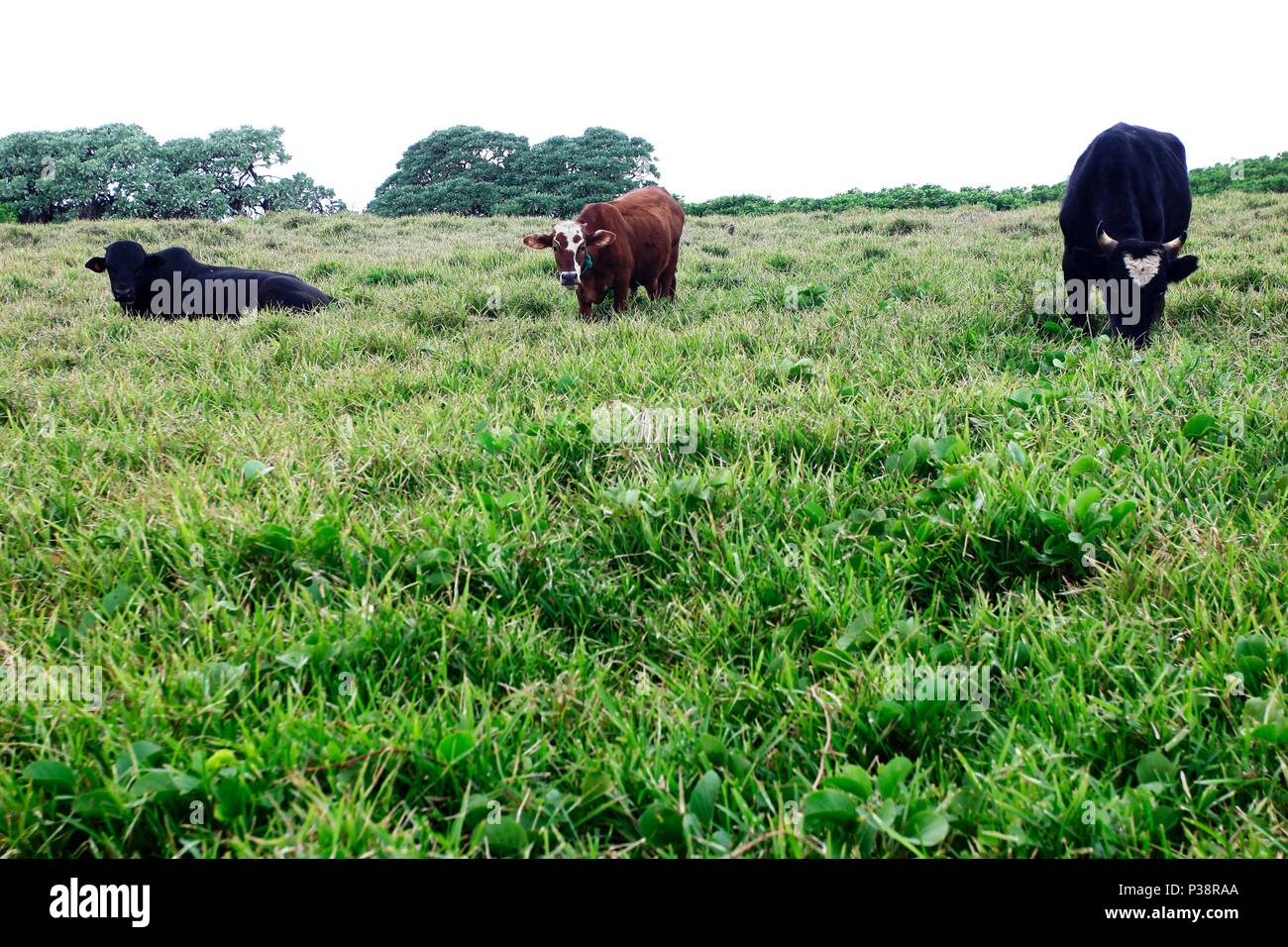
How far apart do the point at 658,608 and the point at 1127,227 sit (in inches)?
249

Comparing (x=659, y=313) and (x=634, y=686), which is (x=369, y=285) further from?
(x=634, y=686)

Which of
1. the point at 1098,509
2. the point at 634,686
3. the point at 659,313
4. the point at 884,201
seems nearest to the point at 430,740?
the point at 634,686

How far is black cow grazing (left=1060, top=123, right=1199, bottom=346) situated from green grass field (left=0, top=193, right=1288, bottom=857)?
4.94 feet

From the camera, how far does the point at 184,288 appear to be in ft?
25.6

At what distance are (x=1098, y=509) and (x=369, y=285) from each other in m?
8.28

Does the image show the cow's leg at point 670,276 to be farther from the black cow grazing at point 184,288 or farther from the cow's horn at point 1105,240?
the cow's horn at point 1105,240

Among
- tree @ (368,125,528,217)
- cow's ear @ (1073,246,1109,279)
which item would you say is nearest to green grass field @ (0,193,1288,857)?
cow's ear @ (1073,246,1109,279)

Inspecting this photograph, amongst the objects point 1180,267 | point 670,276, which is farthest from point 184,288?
point 1180,267

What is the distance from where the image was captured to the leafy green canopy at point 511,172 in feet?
124

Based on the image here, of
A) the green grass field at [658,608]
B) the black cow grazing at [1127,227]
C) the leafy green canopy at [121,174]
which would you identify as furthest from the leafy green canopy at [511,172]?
the green grass field at [658,608]

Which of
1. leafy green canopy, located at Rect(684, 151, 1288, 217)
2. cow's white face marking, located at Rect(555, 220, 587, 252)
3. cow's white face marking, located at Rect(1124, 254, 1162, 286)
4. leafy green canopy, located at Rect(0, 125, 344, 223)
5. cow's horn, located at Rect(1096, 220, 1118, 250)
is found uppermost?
leafy green canopy, located at Rect(0, 125, 344, 223)

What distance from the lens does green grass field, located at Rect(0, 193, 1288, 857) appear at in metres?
1.54

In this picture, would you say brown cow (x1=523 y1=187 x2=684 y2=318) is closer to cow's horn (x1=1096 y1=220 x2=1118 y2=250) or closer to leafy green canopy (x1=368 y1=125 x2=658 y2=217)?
cow's horn (x1=1096 y1=220 x2=1118 y2=250)

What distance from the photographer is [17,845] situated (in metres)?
1.48
